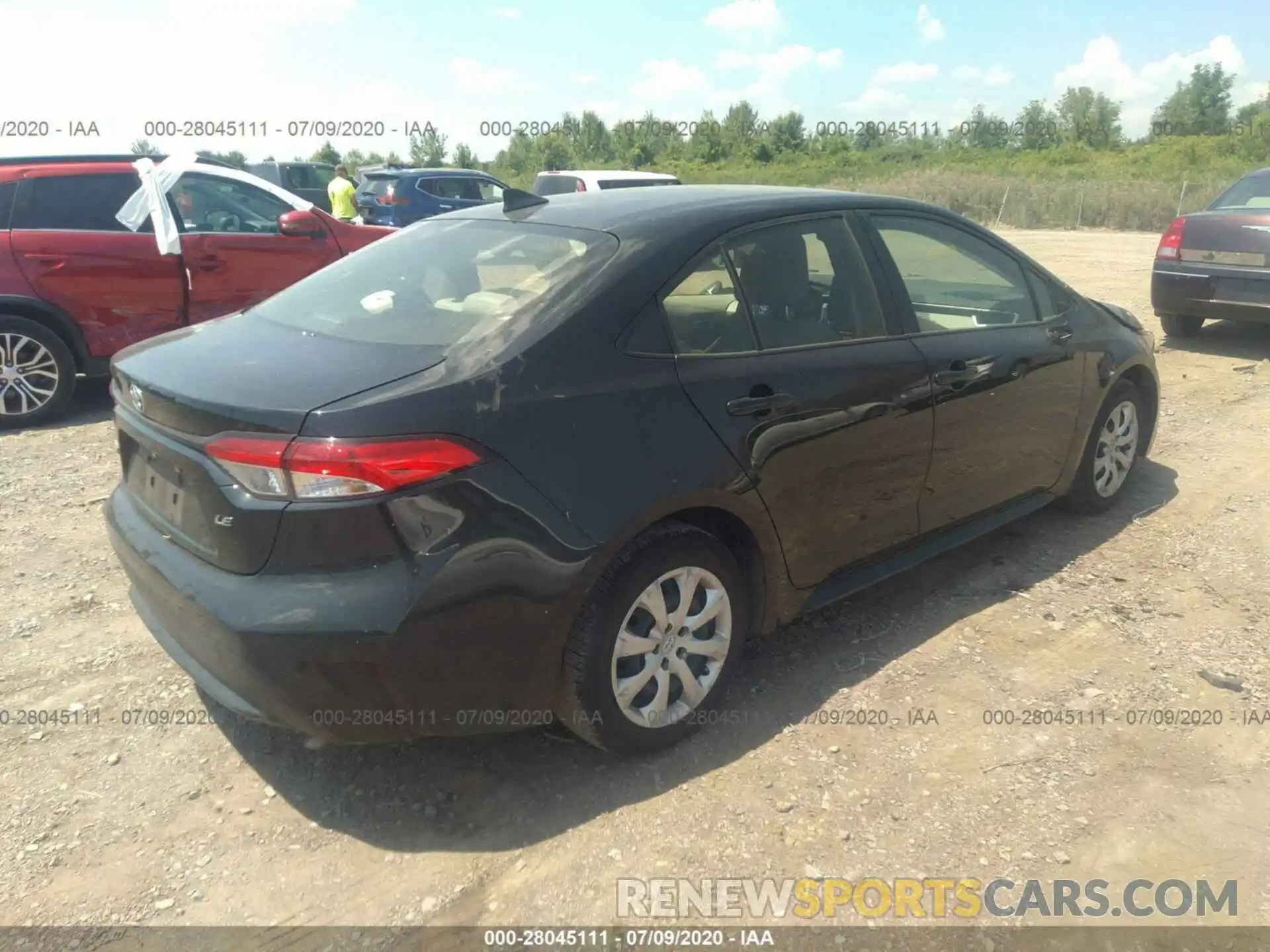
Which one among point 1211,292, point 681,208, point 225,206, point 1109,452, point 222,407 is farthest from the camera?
point 1211,292

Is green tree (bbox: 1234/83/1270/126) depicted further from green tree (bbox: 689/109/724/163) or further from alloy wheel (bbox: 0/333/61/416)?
alloy wheel (bbox: 0/333/61/416)

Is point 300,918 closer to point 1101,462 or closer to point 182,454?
point 182,454

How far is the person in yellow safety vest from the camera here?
48.5ft

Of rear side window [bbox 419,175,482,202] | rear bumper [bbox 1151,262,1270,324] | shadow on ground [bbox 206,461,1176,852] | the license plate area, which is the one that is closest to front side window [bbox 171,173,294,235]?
the license plate area

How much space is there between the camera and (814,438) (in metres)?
3.14

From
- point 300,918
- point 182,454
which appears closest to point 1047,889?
point 300,918

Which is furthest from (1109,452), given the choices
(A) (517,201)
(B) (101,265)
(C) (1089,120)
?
(C) (1089,120)

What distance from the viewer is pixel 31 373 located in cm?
637

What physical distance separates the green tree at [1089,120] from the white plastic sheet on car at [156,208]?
48.1 m

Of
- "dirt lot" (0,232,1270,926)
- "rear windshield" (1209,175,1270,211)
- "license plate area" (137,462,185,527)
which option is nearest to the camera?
"dirt lot" (0,232,1270,926)

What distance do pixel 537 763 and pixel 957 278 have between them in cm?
281

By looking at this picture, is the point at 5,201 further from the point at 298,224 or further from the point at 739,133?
the point at 739,133

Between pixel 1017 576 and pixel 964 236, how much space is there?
1490 mm

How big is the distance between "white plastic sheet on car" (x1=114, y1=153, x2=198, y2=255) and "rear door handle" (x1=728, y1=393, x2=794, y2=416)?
5409 mm
